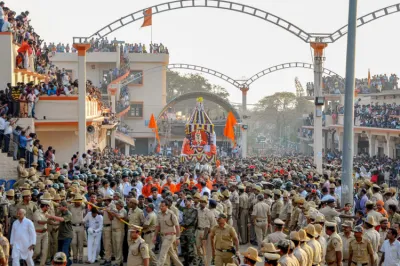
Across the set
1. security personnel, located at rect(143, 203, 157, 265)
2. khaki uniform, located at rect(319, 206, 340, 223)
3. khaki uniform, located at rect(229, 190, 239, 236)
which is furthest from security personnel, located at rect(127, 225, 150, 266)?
khaki uniform, located at rect(229, 190, 239, 236)

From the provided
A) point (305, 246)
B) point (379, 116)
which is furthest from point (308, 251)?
point (379, 116)

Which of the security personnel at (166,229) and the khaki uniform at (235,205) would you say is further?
the khaki uniform at (235,205)

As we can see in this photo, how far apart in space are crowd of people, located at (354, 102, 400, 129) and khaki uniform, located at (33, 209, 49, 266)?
101 feet

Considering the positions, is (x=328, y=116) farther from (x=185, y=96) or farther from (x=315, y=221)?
(x=315, y=221)

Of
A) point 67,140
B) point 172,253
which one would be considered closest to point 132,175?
point 172,253

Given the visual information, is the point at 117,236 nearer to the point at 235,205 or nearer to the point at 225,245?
the point at 225,245

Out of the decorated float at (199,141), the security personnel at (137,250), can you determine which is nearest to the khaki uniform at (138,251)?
the security personnel at (137,250)

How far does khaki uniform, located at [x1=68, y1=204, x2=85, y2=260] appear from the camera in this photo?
53.0 ft

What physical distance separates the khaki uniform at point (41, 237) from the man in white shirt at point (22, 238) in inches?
36.1

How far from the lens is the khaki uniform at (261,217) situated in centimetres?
1767

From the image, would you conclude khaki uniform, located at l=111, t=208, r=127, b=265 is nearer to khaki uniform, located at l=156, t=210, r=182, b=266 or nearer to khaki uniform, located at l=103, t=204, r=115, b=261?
khaki uniform, located at l=103, t=204, r=115, b=261

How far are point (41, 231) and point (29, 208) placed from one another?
0.54 meters

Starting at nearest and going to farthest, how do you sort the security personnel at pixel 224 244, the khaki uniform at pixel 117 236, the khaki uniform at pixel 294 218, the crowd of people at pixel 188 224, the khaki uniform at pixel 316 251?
the khaki uniform at pixel 316 251 < the crowd of people at pixel 188 224 < the security personnel at pixel 224 244 < the khaki uniform at pixel 117 236 < the khaki uniform at pixel 294 218

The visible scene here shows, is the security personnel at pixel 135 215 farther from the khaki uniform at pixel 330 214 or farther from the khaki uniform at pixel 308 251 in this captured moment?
the khaki uniform at pixel 308 251
